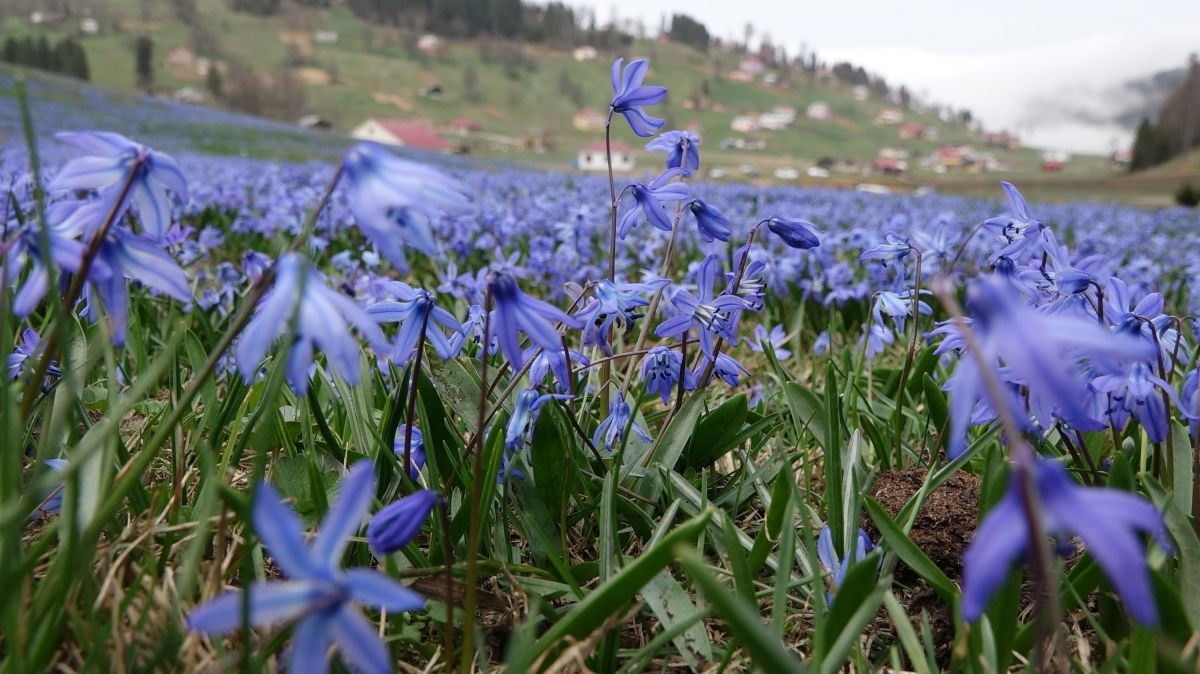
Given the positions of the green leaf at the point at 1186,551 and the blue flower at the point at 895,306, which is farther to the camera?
the blue flower at the point at 895,306

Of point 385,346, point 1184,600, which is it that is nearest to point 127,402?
point 385,346

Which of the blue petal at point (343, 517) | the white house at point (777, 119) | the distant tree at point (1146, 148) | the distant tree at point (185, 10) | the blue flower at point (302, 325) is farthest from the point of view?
the white house at point (777, 119)

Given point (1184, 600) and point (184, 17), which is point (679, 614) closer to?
point (1184, 600)

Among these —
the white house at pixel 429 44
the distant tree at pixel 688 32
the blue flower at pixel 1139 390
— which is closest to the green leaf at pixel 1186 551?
the blue flower at pixel 1139 390

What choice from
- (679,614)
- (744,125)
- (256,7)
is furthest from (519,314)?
(256,7)

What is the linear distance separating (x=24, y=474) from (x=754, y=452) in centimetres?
155

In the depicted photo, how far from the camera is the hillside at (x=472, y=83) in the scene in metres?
98.4

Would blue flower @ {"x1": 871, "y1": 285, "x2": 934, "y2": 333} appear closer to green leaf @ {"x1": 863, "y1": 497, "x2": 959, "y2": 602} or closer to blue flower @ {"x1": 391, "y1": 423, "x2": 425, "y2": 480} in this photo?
green leaf @ {"x1": 863, "y1": 497, "x2": 959, "y2": 602}

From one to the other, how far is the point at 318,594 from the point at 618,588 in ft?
1.68

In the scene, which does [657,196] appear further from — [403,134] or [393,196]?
[403,134]

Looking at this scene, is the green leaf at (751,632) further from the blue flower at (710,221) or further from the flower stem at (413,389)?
the blue flower at (710,221)

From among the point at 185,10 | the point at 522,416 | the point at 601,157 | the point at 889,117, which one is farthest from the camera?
the point at 889,117

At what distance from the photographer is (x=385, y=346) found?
0.88 m

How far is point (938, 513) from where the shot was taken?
176cm
